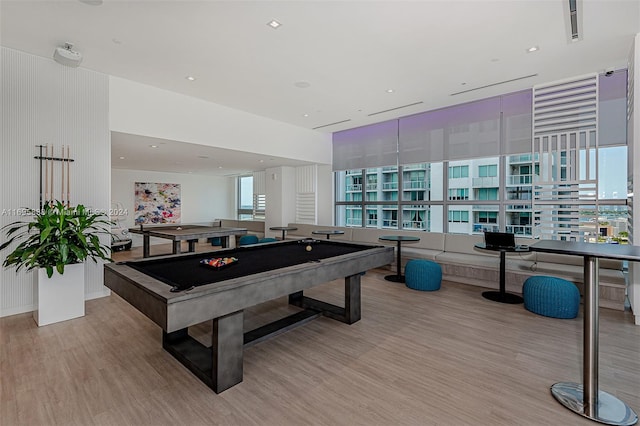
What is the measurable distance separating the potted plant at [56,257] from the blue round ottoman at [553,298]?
554cm

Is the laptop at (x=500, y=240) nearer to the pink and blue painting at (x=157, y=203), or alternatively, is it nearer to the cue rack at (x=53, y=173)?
the cue rack at (x=53, y=173)

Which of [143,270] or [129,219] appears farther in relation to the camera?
[129,219]

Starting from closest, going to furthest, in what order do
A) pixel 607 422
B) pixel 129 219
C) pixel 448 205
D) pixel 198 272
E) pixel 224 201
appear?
pixel 607 422 → pixel 198 272 → pixel 448 205 → pixel 129 219 → pixel 224 201

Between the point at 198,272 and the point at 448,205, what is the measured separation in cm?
553

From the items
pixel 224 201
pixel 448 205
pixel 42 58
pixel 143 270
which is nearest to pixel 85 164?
pixel 42 58

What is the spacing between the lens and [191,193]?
35.5 feet

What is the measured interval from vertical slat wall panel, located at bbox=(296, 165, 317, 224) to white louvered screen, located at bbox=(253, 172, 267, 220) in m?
1.15

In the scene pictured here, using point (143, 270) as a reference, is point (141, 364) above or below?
below

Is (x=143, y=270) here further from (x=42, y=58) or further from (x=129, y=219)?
(x=129, y=219)

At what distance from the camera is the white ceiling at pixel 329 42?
9.57 feet

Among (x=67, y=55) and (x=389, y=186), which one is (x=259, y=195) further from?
(x=67, y=55)

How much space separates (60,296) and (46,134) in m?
2.10

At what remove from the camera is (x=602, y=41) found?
3.58 m

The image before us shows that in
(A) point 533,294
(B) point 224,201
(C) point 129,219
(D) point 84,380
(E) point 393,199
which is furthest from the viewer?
(B) point 224,201
